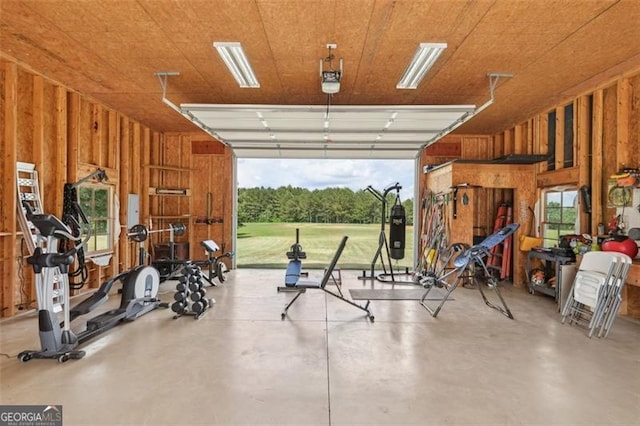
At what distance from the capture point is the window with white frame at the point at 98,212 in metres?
5.95

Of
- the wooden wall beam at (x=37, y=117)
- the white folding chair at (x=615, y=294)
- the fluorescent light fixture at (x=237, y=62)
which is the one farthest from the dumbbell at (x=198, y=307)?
the white folding chair at (x=615, y=294)

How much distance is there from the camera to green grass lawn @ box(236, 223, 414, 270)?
32.5ft

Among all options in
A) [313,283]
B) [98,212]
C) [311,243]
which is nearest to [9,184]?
[98,212]

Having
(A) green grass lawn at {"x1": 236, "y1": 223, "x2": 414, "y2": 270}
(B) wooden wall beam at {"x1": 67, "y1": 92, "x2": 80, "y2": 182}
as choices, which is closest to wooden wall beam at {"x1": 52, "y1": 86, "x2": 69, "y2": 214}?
(B) wooden wall beam at {"x1": 67, "y1": 92, "x2": 80, "y2": 182}

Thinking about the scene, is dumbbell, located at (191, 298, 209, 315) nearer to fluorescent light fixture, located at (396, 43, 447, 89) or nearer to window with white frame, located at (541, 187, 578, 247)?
fluorescent light fixture, located at (396, 43, 447, 89)

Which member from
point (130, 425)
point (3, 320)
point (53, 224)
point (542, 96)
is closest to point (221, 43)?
point (53, 224)

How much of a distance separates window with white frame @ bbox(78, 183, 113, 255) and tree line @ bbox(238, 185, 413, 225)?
474 cm

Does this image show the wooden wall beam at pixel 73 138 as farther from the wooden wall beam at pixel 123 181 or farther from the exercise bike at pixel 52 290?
the exercise bike at pixel 52 290

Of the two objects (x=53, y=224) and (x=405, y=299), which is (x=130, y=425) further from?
(x=405, y=299)

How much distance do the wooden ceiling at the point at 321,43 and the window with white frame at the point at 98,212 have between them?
178 cm

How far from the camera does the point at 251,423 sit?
224 cm

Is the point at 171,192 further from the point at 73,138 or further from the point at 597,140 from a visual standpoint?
the point at 597,140

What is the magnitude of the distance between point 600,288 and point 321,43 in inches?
180

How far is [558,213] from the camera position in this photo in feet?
19.6
